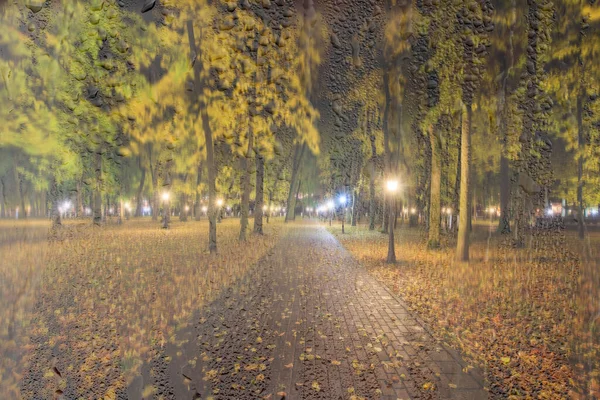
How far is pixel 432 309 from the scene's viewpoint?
19.8 ft

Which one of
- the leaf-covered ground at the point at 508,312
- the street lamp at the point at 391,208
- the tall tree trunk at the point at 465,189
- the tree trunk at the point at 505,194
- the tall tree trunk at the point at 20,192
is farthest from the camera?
the tree trunk at the point at 505,194

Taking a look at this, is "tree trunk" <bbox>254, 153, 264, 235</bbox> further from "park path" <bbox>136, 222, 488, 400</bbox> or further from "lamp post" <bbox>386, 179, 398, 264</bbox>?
"park path" <bbox>136, 222, 488, 400</bbox>

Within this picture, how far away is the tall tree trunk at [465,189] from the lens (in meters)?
9.56

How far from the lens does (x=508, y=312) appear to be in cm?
573

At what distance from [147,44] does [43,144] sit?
2.53 m

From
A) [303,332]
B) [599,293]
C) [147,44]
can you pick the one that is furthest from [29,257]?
[599,293]

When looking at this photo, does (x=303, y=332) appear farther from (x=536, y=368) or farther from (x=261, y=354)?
(x=536, y=368)

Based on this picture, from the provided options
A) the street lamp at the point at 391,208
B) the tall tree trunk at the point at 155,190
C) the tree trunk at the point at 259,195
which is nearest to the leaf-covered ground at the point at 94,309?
the tall tree trunk at the point at 155,190

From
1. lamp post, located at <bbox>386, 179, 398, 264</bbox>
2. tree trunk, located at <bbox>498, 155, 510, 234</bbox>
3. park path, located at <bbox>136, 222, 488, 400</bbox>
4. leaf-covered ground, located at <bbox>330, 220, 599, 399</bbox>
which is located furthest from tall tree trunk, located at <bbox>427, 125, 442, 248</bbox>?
park path, located at <bbox>136, 222, 488, 400</bbox>

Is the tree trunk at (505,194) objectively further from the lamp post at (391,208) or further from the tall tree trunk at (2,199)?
the tall tree trunk at (2,199)

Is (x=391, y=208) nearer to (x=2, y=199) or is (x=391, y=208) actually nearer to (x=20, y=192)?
(x=20, y=192)

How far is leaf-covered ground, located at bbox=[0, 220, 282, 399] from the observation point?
3445mm

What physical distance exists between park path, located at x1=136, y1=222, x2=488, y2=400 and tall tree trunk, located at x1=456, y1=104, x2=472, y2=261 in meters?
4.02

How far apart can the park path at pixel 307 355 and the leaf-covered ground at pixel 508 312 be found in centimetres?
34
